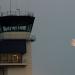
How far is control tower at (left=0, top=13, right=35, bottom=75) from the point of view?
5375 centimetres

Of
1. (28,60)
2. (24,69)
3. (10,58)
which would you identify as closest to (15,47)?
(10,58)

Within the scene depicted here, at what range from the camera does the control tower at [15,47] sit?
2116 inches

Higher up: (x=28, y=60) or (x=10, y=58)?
(x=10, y=58)

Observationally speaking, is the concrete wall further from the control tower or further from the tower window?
the tower window

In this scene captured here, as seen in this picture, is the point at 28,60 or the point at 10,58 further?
the point at 10,58

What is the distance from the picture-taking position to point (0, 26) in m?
55.8

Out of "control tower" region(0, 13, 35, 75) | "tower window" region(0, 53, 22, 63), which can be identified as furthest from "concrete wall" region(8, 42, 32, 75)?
"tower window" region(0, 53, 22, 63)

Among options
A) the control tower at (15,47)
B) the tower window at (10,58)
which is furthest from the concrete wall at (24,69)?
the tower window at (10,58)

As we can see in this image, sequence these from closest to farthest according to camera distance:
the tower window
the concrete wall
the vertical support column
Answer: the concrete wall
the vertical support column
the tower window

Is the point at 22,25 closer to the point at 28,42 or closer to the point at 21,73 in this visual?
the point at 28,42

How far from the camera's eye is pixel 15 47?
5419 centimetres

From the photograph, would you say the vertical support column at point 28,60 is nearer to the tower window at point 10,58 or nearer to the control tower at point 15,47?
the control tower at point 15,47

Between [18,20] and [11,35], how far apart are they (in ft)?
9.89

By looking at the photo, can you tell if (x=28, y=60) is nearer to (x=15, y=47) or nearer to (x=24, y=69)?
(x=24, y=69)
